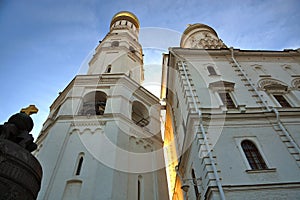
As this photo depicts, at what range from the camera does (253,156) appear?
34.3ft

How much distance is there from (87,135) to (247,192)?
9942 mm

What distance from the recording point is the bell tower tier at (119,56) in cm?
2273

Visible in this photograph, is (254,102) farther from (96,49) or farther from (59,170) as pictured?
(96,49)

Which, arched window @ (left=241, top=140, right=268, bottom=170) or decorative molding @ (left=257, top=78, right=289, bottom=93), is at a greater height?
decorative molding @ (left=257, top=78, right=289, bottom=93)

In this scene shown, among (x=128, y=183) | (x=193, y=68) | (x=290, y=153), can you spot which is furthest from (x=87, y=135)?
(x=290, y=153)

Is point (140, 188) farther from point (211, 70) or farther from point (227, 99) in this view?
point (211, 70)

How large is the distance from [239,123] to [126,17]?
97.1 ft

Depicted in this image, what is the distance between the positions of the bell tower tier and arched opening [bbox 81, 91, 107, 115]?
353 centimetres

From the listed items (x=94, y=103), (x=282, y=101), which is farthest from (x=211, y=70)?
(x=94, y=103)

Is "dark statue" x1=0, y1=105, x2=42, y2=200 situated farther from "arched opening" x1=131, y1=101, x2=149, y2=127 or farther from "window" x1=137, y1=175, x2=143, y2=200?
"arched opening" x1=131, y1=101, x2=149, y2=127

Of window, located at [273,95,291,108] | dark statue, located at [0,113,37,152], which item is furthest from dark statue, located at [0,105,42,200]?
window, located at [273,95,291,108]

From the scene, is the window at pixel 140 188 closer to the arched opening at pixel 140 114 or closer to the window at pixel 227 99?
the arched opening at pixel 140 114

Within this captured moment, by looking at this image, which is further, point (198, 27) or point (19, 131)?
point (198, 27)

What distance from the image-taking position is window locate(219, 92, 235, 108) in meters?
13.3
